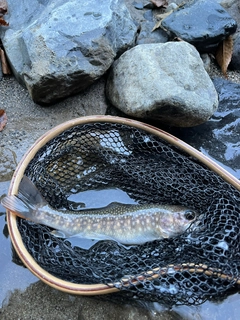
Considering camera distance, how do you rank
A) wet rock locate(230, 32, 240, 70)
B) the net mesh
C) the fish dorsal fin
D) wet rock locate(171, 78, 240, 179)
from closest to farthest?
the net mesh, the fish dorsal fin, wet rock locate(171, 78, 240, 179), wet rock locate(230, 32, 240, 70)

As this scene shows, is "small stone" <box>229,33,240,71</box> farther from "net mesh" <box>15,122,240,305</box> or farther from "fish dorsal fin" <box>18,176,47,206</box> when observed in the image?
"fish dorsal fin" <box>18,176,47,206</box>

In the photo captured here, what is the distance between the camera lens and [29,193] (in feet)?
8.96

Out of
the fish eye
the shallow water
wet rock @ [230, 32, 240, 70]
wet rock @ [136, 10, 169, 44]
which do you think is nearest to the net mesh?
the fish eye

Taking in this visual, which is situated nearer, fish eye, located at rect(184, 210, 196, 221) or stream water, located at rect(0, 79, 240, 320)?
stream water, located at rect(0, 79, 240, 320)

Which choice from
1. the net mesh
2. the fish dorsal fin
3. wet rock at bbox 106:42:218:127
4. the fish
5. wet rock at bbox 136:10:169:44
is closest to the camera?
the net mesh

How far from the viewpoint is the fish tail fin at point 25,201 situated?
2.58 meters

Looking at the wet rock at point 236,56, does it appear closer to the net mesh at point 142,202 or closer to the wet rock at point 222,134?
the wet rock at point 222,134

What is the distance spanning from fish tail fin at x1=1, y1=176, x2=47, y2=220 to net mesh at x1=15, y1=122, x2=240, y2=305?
0.09 metres

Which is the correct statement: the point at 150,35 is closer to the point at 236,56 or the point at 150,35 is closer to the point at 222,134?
the point at 236,56

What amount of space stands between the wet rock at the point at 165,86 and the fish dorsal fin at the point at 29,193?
1080mm

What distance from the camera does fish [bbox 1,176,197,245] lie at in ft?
9.23

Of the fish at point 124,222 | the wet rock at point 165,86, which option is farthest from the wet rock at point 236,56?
the fish at point 124,222

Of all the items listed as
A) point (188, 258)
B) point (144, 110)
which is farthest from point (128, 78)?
point (188, 258)

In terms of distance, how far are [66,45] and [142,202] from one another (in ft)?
4.72
